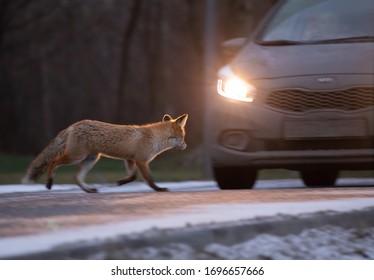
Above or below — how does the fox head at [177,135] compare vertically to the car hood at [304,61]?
below

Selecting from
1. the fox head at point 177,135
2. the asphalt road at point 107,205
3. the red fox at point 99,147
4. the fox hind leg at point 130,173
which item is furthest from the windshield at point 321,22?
the fox hind leg at point 130,173

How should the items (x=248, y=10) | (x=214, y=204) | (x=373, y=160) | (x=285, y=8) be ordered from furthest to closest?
(x=248, y=10), (x=285, y=8), (x=373, y=160), (x=214, y=204)

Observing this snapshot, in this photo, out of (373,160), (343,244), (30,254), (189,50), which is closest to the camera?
(30,254)

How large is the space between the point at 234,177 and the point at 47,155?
6.47ft

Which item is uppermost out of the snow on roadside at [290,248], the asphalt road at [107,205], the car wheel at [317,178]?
the snow on roadside at [290,248]

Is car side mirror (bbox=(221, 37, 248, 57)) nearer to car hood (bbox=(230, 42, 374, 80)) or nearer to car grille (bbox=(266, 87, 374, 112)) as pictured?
car hood (bbox=(230, 42, 374, 80))

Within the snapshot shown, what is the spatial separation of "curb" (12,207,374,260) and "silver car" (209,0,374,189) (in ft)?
8.00

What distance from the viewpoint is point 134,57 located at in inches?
1784

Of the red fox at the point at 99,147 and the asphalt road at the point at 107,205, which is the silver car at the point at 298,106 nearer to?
the asphalt road at the point at 107,205

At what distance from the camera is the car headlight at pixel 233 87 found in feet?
33.0

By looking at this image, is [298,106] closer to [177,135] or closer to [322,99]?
[322,99]
